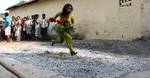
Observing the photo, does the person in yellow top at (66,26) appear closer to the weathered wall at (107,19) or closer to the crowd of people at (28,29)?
the weathered wall at (107,19)

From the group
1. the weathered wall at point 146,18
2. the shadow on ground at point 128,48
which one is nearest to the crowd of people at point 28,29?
the shadow on ground at point 128,48

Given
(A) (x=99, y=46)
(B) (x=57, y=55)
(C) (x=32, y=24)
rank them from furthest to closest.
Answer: (C) (x=32, y=24), (A) (x=99, y=46), (B) (x=57, y=55)

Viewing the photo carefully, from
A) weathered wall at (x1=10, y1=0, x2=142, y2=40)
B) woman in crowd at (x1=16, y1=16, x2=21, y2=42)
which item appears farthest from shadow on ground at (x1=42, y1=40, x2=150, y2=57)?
woman in crowd at (x1=16, y1=16, x2=21, y2=42)

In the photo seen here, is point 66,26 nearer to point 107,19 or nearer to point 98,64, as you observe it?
point 98,64

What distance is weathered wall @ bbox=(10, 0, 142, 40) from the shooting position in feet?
59.7

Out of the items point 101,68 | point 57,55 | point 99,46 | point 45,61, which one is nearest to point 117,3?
point 99,46

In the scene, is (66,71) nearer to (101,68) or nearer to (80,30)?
(101,68)

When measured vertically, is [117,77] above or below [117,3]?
below

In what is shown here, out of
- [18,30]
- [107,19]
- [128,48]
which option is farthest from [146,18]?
[18,30]

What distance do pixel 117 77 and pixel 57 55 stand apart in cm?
488

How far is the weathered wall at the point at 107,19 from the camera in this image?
59.7 feet

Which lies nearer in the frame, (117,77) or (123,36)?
(117,77)

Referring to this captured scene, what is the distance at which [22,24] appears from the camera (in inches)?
1011

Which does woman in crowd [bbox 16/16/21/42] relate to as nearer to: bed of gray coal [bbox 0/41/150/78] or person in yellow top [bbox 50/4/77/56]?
bed of gray coal [bbox 0/41/150/78]
